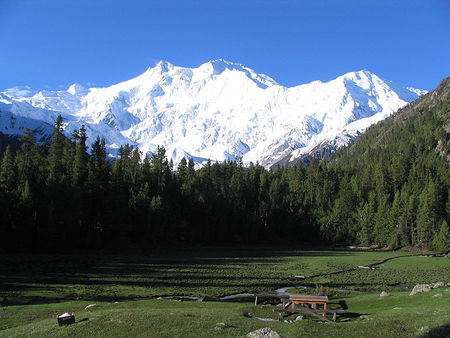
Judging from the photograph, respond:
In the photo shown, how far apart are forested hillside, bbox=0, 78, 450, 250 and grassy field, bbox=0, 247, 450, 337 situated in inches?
701

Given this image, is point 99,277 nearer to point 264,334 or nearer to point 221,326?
point 221,326

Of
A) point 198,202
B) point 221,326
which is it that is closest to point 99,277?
point 221,326

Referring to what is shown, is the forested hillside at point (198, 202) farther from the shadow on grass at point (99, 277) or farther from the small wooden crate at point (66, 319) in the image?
the small wooden crate at point (66, 319)

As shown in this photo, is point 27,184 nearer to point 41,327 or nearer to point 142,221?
point 142,221

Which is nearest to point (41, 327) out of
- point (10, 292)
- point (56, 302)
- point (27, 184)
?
point (56, 302)

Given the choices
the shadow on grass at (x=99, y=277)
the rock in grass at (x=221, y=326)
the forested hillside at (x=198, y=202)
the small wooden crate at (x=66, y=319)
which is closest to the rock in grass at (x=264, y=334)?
the rock in grass at (x=221, y=326)

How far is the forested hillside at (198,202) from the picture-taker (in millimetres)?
89188

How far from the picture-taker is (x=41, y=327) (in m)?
25.6

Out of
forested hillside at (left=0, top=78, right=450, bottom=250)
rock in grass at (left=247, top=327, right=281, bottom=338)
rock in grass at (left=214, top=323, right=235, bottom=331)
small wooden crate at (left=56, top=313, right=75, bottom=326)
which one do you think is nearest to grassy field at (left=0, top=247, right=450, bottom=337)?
rock in grass at (left=214, top=323, right=235, bottom=331)

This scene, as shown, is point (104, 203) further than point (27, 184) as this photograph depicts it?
Yes

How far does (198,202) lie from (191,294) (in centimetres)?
9226

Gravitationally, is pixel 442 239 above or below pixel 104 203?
below

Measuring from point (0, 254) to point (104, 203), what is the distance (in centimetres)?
3218

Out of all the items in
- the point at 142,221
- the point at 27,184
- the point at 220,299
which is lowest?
the point at 220,299
